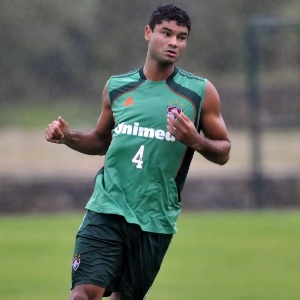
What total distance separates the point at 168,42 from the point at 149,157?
737 millimetres

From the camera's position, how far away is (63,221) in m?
18.4

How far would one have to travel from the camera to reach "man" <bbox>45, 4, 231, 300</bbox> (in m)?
7.79

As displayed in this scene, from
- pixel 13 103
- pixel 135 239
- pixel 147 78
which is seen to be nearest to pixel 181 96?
pixel 147 78

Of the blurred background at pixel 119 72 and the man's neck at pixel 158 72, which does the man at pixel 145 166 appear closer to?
the man's neck at pixel 158 72

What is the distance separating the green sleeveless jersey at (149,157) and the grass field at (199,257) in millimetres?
3387

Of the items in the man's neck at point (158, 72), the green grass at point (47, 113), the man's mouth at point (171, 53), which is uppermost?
the green grass at point (47, 113)

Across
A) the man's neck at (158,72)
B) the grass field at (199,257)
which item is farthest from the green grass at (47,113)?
the man's neck at (158,72)

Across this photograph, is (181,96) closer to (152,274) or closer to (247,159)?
(152,274)


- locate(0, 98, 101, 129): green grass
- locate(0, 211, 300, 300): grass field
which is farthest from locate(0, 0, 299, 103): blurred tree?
locate(0, 211, 300, 300): grass field

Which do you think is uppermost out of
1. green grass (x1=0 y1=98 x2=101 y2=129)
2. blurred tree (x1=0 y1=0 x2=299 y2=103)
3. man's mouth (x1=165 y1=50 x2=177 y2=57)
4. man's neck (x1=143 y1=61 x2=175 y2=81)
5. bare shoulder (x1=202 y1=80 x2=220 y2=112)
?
blurred tree (x1=0 y1=0 x2=299 y2=103)

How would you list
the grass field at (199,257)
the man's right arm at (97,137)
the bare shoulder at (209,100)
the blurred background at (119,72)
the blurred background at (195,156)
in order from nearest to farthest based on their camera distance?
the bare shoulder at (209,100) < the man's right arm at (97,137) < the grass field at (199,257) < the blurred background at (195,156) < the blurred background at (119,72)

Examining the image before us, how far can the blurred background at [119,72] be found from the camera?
20812 millimetres

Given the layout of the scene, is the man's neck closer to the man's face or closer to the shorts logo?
the man's face

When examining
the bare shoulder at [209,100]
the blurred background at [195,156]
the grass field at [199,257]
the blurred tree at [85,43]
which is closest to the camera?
the bare shoulder at [209,100]
